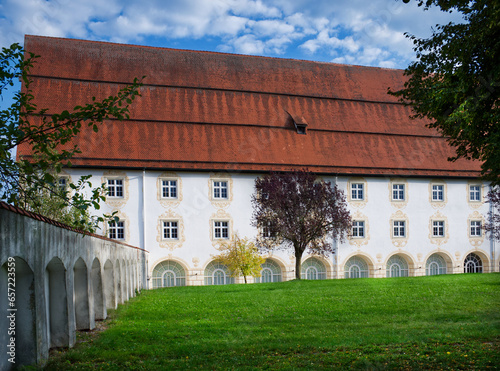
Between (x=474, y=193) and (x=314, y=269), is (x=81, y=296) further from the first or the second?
(x=474, y=193)

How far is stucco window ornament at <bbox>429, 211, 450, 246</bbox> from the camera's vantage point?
126ft

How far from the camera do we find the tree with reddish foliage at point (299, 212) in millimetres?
29125

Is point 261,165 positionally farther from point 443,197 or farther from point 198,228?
point 443,197

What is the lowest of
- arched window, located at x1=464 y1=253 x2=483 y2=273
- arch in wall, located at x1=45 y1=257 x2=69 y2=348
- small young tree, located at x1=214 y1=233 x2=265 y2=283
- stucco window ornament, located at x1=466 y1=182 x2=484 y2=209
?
arched window, located at x1=464 y1=253 x2=483 y2=273

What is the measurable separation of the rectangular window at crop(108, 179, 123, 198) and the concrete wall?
22075mm

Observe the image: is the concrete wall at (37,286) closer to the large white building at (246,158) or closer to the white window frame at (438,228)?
the large white building at (246,158)

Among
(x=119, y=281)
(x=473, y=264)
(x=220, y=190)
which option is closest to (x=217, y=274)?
(x=220, y=190)

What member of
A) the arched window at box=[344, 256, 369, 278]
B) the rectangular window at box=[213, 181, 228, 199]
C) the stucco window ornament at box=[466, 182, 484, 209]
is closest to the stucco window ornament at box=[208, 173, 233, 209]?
the rectangular window at box=[213, 181, 228, 199]

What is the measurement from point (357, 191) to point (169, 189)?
502 inches

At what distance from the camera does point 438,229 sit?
3859 cm

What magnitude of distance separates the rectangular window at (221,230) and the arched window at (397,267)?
11.7 m

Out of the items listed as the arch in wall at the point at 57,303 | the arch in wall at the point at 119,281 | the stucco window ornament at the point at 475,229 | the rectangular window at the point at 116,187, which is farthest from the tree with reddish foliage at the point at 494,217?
the rectangular window at the point at 116,187

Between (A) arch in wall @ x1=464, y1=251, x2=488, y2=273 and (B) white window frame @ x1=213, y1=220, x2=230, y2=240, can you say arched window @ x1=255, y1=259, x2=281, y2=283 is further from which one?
(A) arch in wall @ x1=464, y1=251, x2=488, y2=273

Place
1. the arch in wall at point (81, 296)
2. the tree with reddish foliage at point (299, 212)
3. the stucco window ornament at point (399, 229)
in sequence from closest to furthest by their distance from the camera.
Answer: the arch in wall at point (81, 296)
the tree with reddish foliage at point (299, 212)
the stucco window ornament at point (399, 229)
